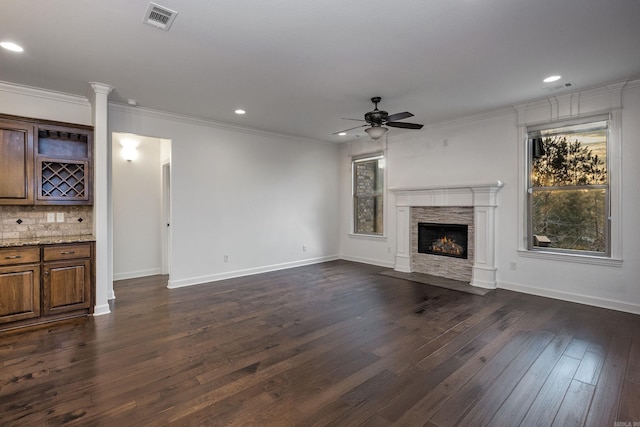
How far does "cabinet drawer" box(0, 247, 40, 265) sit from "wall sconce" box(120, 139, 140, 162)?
2582 mm

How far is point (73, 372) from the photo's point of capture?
Answer: 2.54 metres

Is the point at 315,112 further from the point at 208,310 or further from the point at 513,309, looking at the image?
the point at 513,309

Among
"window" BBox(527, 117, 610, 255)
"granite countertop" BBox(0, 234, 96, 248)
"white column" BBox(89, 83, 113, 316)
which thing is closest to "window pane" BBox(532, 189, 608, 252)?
"window" BBox(527, 117, 610, 255)

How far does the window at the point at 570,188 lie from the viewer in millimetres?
4223

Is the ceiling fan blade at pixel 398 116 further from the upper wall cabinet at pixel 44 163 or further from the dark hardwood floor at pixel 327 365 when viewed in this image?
the upper wall cabinet at pixel 44 163

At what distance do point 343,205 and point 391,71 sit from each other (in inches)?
175

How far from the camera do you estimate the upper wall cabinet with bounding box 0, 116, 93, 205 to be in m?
3.65

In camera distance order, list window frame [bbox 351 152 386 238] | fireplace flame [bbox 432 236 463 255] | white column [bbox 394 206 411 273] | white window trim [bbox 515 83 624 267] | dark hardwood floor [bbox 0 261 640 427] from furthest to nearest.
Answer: window frame [bbox 351 152 386 238] < white column [bbox 394 206 411 273] < fireplace flame [bbox 432 236 463 255] < white window trim [bbox 515 83 624 267] < dark hardwood floor [bbox 0 261 640 427]

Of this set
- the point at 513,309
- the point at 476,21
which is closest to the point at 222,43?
the point at 476,21

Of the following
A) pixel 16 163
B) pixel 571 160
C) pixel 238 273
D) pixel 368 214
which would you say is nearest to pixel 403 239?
pixel 368 214

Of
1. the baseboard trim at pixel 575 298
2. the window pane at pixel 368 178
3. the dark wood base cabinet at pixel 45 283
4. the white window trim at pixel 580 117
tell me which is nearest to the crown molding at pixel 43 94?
the dark wood base cabinet at pixel 45 283

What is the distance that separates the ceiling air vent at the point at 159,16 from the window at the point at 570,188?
4.99 meters

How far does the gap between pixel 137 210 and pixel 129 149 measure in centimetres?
113

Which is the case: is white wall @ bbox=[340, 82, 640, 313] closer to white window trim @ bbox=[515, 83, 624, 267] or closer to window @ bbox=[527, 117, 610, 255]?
white window trim @ bbox=[515, 83, 624, 267]
